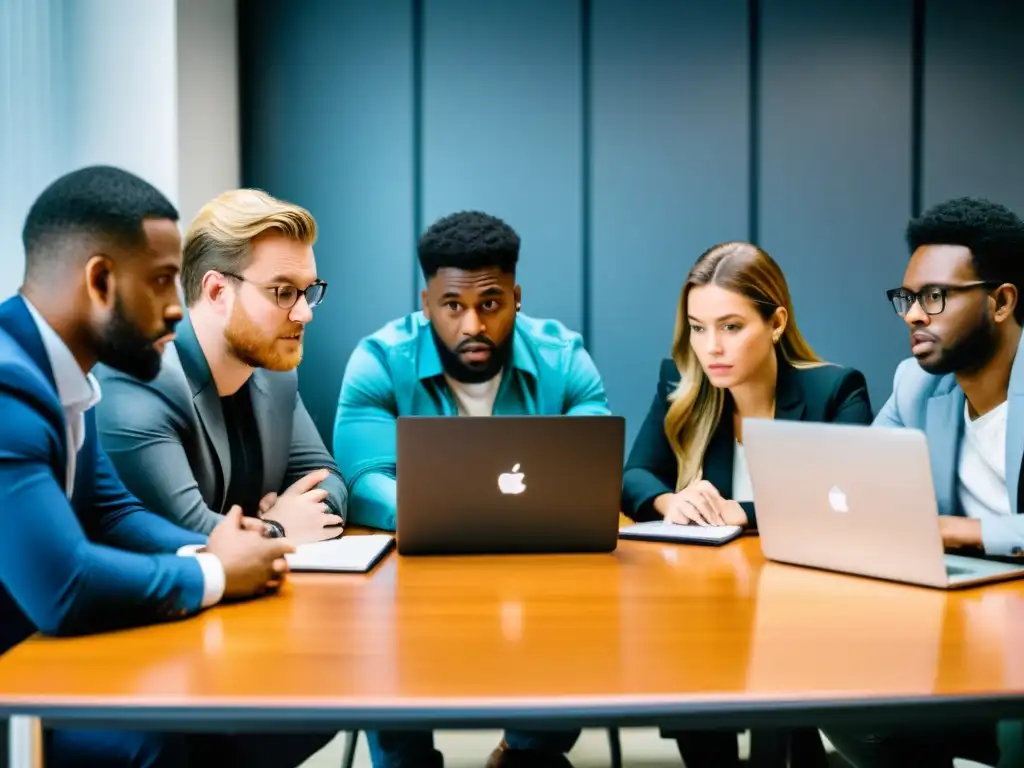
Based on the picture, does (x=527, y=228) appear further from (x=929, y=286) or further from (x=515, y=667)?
(x=515, y=667)

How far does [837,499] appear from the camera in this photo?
154cm

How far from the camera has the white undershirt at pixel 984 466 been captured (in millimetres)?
1940

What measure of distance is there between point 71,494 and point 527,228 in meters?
2.36

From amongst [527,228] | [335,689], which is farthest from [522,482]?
[527,228]

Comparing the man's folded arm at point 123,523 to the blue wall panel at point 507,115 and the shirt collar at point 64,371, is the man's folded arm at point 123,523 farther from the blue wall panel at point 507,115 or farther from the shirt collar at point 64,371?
the blue wall panel at point 507,115

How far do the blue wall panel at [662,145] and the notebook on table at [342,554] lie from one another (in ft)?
6.37

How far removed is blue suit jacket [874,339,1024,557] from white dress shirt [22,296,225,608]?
1239 mm

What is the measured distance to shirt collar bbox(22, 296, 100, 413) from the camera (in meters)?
1.29

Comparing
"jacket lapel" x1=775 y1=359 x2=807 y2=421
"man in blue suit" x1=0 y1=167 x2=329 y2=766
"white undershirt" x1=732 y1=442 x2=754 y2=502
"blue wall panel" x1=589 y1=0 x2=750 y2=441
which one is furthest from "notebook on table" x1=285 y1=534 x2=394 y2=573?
"blue wall panel" x1=589 y1=0 x2=750 y2=441

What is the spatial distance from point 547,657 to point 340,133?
9.05 feet

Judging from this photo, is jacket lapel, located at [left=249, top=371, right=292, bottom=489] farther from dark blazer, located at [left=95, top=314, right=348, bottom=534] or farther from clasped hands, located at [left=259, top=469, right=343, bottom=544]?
clasped hands, located at [left=259, top=469, right=343, bottom=544]

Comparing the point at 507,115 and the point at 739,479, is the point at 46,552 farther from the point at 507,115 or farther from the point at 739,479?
the point at 507,115

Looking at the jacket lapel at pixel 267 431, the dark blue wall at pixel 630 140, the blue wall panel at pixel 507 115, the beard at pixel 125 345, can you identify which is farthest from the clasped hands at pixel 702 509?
the blue wall panel at pixel 507 115

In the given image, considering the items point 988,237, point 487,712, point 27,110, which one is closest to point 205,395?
point 487,712
